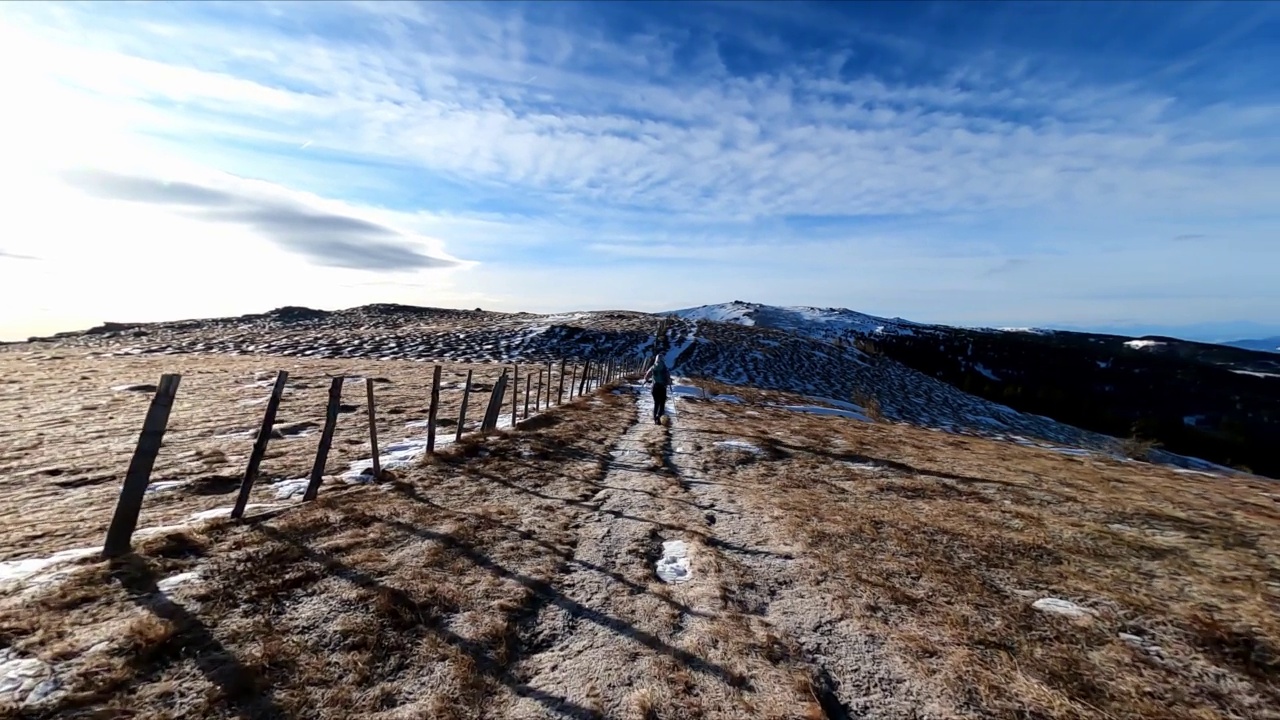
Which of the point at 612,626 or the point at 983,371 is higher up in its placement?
the point at 612,626

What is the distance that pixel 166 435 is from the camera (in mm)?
12984

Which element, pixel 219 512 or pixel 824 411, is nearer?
pixel 219 512

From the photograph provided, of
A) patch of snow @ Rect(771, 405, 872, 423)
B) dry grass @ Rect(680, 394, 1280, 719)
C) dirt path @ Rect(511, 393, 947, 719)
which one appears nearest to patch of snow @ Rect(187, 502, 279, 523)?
dirt path @ Rect(511, 393, 947, 719)

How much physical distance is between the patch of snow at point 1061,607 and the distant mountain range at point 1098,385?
4956 cm

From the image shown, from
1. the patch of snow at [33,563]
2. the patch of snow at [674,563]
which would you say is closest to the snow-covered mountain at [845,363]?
the patch of snow at [674,563]

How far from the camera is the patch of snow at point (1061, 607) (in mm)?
5758

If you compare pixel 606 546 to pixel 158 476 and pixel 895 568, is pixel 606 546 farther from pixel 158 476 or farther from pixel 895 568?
pixel 158 476

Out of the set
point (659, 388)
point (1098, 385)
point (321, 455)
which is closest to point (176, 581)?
point (321, 455)

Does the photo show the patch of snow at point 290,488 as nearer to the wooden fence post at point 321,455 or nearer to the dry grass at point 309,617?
the wooden fence post at point 321,455

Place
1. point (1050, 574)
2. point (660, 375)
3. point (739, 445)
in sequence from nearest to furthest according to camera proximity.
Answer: point (1050, 574) → point (739, 445) → point (660, 375)

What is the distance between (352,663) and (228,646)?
39.9 inches

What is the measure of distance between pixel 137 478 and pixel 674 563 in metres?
6.13

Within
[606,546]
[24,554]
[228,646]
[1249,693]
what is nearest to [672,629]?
[606,546]

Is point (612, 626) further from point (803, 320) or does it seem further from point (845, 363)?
point (803, 320)
